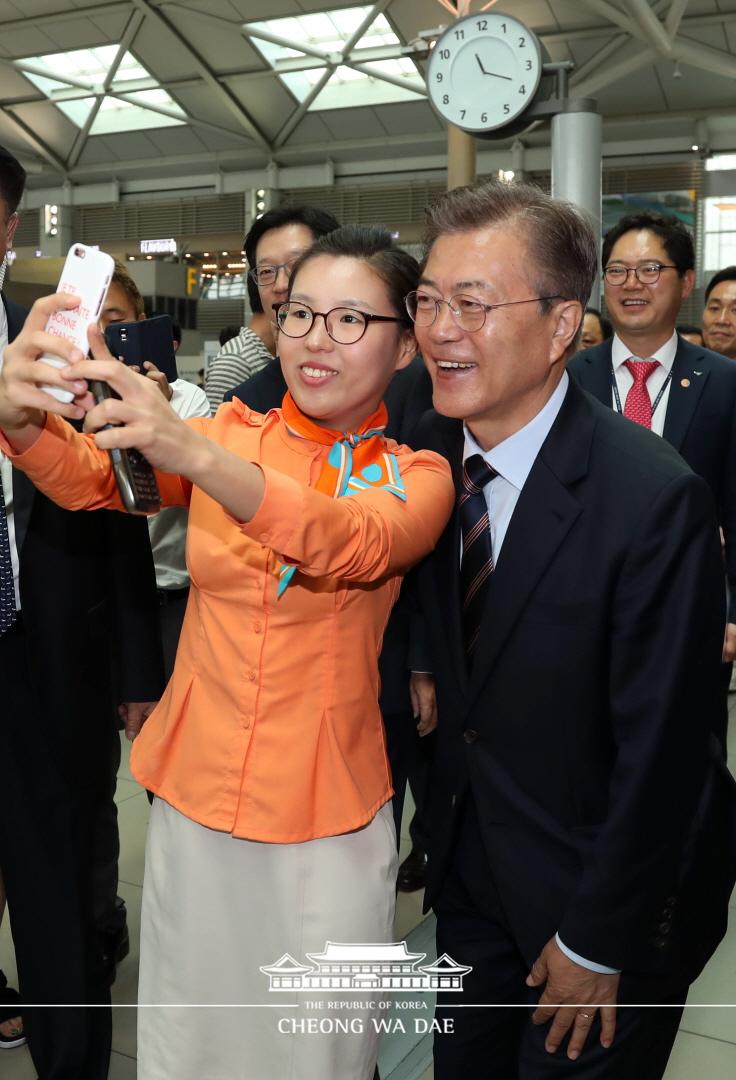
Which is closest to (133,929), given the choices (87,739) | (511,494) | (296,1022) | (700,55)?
(87,739)

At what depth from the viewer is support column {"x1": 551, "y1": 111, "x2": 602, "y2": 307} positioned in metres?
6.02

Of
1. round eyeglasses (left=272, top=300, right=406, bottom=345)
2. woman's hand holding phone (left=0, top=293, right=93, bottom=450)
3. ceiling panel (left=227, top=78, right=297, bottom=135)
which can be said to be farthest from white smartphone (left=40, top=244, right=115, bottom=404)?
ceiling panel (left=227, top=78, right=297, bottom=135)

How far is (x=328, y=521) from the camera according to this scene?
1232mm

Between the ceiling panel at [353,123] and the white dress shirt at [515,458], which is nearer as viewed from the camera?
the white dress shirt at [515,458]

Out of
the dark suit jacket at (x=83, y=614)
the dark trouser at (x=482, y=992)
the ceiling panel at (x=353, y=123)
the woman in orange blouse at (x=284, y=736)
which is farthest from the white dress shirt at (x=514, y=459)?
the ceiling panel at (x=353, y=123)

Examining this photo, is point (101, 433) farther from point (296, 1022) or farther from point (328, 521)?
point (296, 1022)

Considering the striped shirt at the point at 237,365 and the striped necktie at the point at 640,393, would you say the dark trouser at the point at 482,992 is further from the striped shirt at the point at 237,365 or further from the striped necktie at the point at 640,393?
the striped necktie at the point at 640,393

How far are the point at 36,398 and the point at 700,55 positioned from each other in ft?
43.2

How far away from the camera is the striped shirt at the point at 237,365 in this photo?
302cm

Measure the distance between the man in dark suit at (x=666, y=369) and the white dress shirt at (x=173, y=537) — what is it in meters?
1.40

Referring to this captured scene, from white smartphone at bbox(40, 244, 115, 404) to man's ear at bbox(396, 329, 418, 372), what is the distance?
0.54m

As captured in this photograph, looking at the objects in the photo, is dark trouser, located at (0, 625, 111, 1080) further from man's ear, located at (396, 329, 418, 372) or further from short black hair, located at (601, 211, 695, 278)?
short black hair, located at (601, 211, 695, 278)

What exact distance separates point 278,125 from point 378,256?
1631 cm

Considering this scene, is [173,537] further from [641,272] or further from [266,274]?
[641,272]
